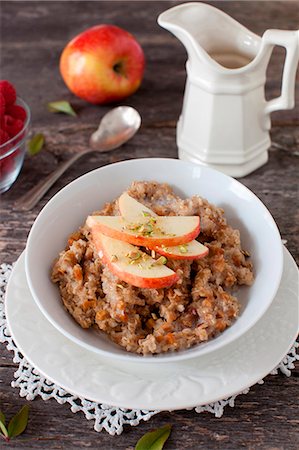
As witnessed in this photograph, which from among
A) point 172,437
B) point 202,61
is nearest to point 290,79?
point 202,61

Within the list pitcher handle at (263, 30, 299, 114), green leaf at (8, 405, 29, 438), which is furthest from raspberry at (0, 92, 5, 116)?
green leaf at (8, 405, 29, 438)

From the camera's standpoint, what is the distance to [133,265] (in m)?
1.28

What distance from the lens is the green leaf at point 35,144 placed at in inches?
77.2

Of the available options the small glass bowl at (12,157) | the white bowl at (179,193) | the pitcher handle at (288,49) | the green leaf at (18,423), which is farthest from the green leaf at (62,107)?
the green leaf at (18,423)

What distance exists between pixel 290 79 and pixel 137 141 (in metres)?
0.54

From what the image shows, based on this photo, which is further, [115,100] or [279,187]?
[115,100]

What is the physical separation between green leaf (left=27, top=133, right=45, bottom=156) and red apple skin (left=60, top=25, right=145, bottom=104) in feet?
0.80

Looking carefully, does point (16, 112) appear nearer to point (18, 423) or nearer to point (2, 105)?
point (2, 105)

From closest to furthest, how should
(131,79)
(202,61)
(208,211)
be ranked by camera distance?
(208,211), (202,61), (131,79)

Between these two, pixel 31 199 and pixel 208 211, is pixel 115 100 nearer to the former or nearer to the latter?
pixel 31 199

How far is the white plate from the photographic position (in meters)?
1.20

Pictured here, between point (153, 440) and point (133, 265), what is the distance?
1.12 ft

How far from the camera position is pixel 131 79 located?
7.00 feet

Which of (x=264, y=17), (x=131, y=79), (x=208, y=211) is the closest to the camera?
(x=208, y=211)
